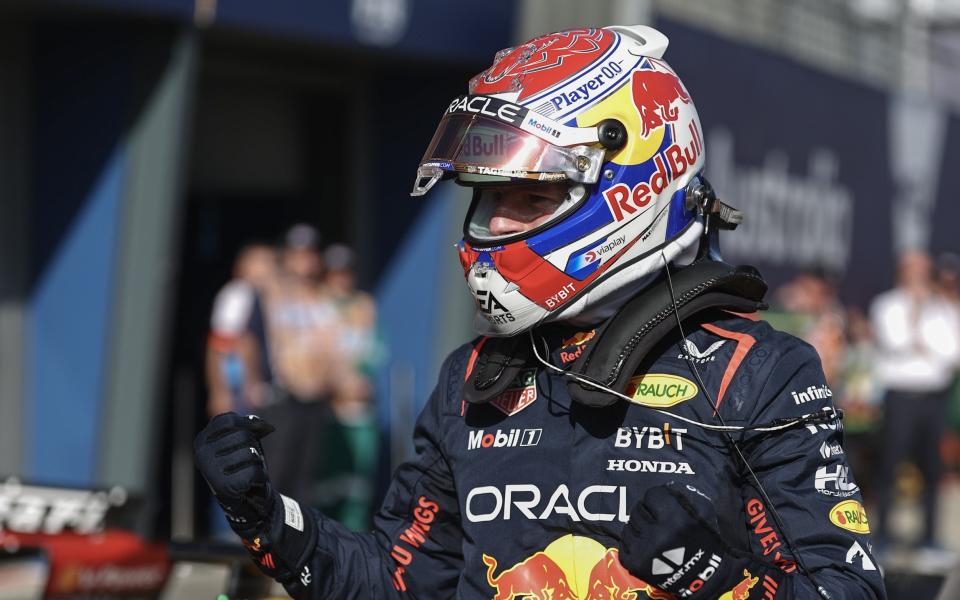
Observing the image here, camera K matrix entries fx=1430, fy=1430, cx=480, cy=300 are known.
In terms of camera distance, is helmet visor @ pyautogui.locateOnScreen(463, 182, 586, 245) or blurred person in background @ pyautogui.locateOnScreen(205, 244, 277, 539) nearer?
helmet visor @ pyautogui.locateOnScreen(463, 182, 586, 245)

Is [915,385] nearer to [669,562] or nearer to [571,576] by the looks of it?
[571,576]

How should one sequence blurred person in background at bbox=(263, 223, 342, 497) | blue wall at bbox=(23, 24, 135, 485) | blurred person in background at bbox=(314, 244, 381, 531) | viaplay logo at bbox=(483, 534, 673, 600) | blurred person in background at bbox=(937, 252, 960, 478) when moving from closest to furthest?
viaplay logo at bbox=(483, 534, 673, 600)
blue wall at bbox=(23, 24, 135, 485)
blurred person in background at bbox=(263, 223, 342, 497)
blurred person in background at bbox=(314, 244, 381, 531)
blurred person in background at bbox=(937, 252, 960, 478)

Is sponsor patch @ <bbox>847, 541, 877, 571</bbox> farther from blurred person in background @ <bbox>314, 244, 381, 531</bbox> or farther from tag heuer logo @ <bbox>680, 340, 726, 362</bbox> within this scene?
blurred person in background @ <bbox>314, 244, 381, 531</bbox>

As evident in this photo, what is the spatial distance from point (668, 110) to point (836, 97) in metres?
9.91

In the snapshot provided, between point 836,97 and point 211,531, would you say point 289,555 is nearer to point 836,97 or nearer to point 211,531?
point 211,531

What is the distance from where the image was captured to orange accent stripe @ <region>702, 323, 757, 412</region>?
7.31ft

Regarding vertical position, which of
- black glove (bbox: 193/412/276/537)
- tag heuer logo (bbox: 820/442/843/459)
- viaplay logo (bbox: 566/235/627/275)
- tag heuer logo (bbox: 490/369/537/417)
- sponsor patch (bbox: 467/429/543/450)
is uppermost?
viaplay logo (bbox: 566/235/627/275)

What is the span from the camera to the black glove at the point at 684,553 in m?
1.96

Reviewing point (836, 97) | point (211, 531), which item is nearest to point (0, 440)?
point (211, 531)

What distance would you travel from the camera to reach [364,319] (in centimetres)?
891

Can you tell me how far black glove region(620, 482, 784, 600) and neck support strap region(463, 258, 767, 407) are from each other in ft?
0.90

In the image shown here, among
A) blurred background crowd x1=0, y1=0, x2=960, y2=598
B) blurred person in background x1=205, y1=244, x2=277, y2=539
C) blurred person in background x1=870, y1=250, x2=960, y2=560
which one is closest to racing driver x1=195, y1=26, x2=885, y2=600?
blurred background crowd x1=0, y1=0, x2=960, y2=598

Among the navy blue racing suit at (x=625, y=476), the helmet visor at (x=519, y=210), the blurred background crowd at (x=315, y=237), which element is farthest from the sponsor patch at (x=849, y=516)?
the blurred background crowd at (x=315, y=237)

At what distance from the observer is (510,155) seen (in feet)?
7.71
